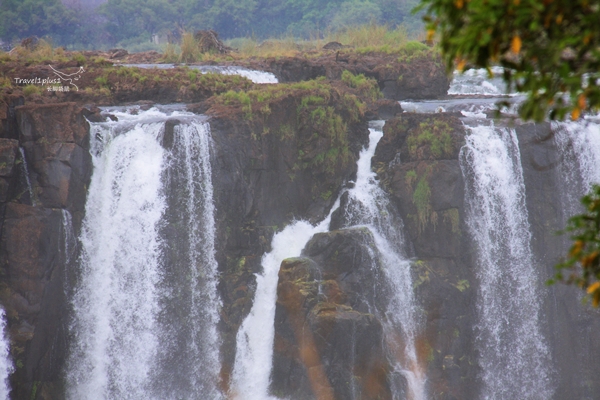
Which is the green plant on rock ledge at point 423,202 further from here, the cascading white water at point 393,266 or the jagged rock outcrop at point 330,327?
the jagged rock outcrop at point 330,327

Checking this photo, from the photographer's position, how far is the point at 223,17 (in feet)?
186

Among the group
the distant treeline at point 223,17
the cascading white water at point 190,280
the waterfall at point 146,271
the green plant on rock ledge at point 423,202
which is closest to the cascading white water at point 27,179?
the waterfall at point 146,271

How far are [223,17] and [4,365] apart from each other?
47.5 meters

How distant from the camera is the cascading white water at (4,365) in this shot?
13633 millimetres

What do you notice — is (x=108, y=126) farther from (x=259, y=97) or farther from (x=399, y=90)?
(x=399, y=90)

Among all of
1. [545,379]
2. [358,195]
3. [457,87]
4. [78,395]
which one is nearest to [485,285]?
Answer: [545,379]

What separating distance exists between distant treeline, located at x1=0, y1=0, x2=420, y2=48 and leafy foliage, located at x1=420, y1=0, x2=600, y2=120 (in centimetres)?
5088

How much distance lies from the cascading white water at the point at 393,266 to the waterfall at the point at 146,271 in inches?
173

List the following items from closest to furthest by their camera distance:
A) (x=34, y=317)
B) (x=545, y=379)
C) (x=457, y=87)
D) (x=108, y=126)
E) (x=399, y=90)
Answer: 1. (x=34, y=317)
2. (x=108, y=126)
3. (x=545, y=379)
4. (x=399, y=90)
5. (x=457, y=87)

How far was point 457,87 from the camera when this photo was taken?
92.2 ft

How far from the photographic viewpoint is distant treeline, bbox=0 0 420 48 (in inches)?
2144

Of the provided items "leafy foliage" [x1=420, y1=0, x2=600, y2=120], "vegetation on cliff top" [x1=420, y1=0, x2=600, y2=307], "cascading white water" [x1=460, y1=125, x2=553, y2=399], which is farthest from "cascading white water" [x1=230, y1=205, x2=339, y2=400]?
"leafy foliage" [x1=420, y1=0, x2=600, y2=120]

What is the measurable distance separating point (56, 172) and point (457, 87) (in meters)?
19.1

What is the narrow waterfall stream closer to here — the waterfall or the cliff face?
the waterfall
